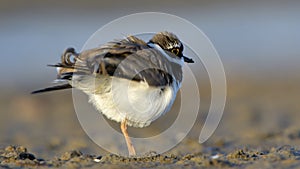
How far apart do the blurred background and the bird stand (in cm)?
229

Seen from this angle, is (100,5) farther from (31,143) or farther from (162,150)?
(162,150)

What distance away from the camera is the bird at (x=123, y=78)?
7117 millimetres

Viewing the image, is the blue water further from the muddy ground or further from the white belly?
the white belly

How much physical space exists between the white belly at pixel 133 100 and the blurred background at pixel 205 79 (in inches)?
87.4

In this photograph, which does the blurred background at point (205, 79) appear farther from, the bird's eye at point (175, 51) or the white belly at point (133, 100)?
the white belly at point (133, 100)

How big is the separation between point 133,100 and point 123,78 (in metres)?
0.32

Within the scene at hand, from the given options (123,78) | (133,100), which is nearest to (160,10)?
(133,100)

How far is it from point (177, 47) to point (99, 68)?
1317mm

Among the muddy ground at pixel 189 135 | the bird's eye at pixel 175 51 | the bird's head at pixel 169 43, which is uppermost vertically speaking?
the bird's head at pixel 169 43

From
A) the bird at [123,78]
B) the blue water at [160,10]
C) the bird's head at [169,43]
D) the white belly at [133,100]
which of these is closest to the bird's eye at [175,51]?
the bird's head at [169,43]

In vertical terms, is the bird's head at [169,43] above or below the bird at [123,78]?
above

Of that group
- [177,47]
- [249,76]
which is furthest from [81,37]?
[177,47]

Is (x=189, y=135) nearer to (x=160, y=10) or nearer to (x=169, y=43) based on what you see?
(x=169, y=43)

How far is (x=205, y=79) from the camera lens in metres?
15.4
